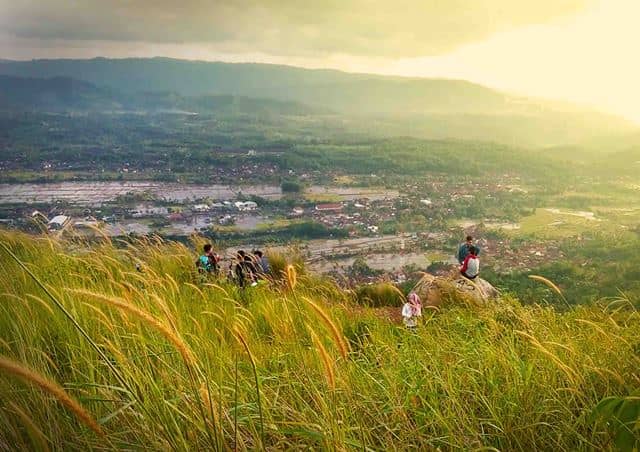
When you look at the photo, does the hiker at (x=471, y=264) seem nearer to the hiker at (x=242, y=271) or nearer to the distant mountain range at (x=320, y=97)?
the hiker at (x=242, y=271)

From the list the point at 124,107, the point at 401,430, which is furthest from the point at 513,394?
the point at 124,107

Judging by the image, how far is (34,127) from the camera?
57531mm

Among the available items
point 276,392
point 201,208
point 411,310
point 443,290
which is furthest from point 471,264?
point 201,208

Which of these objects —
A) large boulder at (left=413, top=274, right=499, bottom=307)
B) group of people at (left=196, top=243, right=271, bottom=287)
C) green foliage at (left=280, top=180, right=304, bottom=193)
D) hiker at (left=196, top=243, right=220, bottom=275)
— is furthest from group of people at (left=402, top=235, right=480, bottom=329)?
green foliage at (left=280, top=180, right=304, bottom=193)

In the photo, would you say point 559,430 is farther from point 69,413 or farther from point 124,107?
point 124,107

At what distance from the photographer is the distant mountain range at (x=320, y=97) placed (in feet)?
339

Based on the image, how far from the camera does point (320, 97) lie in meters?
184

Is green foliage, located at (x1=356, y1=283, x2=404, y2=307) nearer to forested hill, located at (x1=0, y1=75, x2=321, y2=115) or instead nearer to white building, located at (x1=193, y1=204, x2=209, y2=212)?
white building, located at (x1=193, y1=204, x2=209, y2=212)

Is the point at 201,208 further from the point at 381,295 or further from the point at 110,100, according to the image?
the point at 110,100

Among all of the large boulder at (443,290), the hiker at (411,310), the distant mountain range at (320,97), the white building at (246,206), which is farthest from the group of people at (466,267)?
the distant mountain range at (320,97)

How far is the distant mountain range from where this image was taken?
103250mm

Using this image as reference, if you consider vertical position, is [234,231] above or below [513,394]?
below

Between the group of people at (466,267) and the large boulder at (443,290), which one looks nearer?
the group of people at (466,267)

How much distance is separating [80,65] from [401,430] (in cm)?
17877
